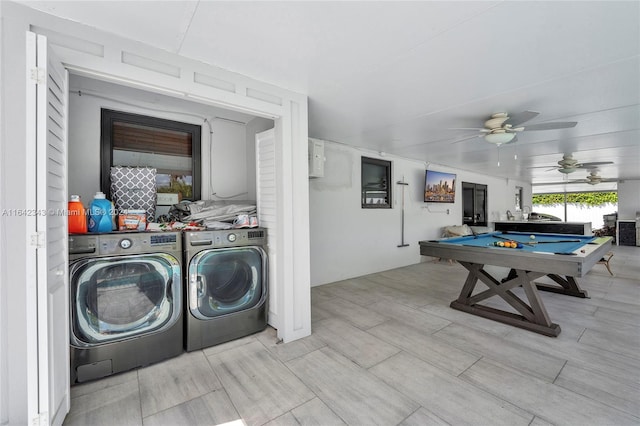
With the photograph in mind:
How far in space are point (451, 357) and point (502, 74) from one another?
2.42 meters

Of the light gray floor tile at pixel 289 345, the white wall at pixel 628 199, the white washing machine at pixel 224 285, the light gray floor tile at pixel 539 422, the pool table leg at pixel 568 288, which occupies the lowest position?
the light gray floor tile at pixel 539 422

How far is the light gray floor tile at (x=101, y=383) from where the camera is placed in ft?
6.12

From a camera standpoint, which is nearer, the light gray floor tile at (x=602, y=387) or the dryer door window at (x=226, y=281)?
the light gray floor tile at (x=602, y=387)

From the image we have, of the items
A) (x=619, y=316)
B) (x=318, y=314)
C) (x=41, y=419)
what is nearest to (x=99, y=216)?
(x=41, y=419)

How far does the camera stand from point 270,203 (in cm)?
279

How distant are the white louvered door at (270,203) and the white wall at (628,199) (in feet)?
44.1

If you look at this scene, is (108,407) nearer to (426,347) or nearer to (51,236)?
(51,236)

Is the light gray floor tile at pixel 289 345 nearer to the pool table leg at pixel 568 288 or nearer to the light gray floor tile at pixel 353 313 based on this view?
the light gray floor tile at pixel 353 313

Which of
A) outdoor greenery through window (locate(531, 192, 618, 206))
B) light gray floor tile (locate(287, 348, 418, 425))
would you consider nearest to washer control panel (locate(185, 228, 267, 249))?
light gray floor tile (locate(287, 348, 418, 425))

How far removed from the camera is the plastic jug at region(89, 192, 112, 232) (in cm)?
205

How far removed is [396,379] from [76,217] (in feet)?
8.45

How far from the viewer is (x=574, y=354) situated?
2320 mm

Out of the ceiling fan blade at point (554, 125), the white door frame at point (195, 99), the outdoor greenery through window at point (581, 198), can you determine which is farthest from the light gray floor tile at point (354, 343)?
the outdoor greenery through window at point (581, 198)

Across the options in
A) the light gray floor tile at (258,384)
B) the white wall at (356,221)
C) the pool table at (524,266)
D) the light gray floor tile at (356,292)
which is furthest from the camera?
the white wall at (356,221)
